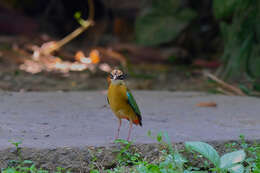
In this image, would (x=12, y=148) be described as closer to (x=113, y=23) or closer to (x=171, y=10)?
(x=171, y=10)

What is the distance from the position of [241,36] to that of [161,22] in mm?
2003

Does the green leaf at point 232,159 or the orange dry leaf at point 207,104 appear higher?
the orange dry leaf at point 207,104

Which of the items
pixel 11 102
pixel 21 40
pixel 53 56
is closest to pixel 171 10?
pixel 53 56

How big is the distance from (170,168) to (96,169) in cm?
42

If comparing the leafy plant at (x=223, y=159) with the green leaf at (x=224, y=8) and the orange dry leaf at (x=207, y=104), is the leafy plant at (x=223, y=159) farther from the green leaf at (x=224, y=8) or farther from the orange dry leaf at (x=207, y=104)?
the green leaf at (x=224, y=8)

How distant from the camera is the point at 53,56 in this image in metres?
7.39

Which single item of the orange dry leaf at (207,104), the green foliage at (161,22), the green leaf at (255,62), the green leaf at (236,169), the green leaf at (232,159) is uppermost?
Answer: the green foliage at (161,22)

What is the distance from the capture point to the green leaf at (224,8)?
5.81 m

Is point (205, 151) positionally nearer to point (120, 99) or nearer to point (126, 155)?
point (126, 155)

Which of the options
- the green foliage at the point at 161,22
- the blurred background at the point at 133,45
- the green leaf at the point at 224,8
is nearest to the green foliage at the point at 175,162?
the blurred background at the point at 133,45

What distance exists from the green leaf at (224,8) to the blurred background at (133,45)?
0.01 metres

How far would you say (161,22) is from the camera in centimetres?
780

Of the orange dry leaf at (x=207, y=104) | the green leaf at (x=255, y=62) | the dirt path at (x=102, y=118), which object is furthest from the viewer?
the green leaf at (x=255, y=62)

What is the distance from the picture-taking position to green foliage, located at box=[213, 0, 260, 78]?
232 inches
